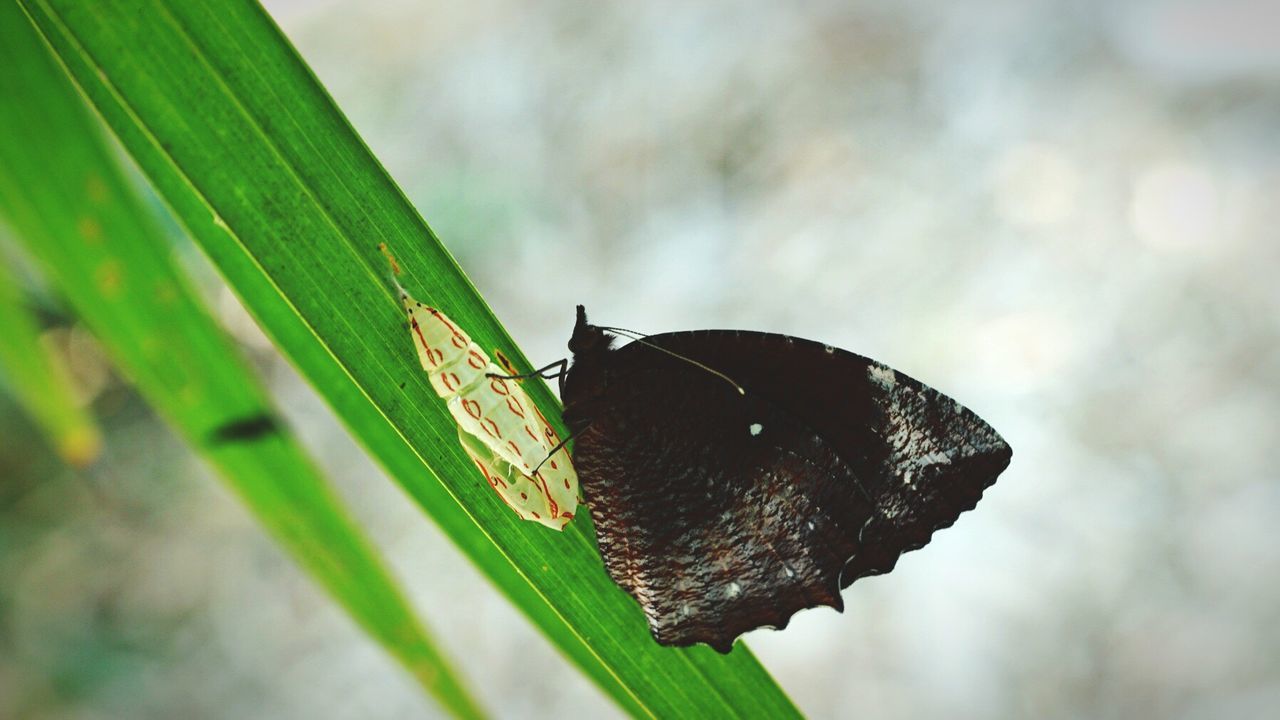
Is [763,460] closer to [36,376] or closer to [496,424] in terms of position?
[496,424]

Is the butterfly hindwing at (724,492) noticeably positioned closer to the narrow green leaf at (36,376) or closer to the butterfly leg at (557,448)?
the butterfly leg at (557,448)

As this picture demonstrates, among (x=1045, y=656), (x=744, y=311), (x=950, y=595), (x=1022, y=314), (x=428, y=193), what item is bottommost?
(x=1045, y=656)

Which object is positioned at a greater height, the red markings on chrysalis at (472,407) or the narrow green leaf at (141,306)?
the narrow green leaf at (141,306)

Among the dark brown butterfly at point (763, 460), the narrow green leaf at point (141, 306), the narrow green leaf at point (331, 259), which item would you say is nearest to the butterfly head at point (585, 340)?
the dark brown butterfly at point (763, 460)

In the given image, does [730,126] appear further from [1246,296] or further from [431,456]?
[431,456]

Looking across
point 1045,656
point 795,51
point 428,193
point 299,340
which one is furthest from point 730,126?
point 299,340

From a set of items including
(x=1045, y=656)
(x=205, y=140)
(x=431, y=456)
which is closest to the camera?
(x=205, y=140)
